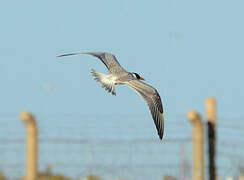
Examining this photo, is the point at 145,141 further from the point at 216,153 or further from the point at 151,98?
the point at 151,98

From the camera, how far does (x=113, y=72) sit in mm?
11406

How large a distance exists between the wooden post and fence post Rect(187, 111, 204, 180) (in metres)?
0.12

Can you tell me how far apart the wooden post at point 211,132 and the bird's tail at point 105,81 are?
194cm

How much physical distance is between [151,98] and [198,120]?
1856 mm

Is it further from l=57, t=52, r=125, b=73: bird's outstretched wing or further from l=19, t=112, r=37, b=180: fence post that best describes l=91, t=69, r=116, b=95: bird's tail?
l=19, t=112, r=37, b=180: fence post

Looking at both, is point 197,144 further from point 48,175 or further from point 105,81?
point 105,81

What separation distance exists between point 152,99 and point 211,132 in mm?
2090

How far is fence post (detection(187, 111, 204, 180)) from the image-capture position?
42.2 ft

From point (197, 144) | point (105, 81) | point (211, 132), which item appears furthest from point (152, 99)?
point (211, 132)

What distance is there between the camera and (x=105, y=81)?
36.7ft

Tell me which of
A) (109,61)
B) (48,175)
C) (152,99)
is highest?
(109,61)

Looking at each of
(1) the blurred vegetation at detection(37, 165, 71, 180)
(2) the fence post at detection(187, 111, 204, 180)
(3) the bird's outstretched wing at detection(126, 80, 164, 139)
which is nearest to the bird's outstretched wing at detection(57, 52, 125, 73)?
(3) the bird's outstretched wing at detection(126, 80, 164, 139)

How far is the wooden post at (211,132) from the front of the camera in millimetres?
13000

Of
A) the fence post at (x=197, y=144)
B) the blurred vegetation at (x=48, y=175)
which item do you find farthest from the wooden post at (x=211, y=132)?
the blurred vegetation at (x=48, y=175)
